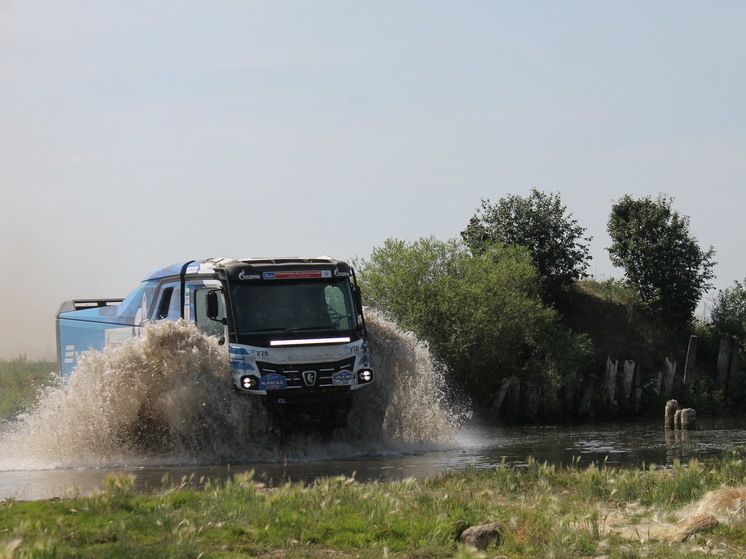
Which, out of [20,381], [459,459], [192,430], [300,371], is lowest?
[20,381]

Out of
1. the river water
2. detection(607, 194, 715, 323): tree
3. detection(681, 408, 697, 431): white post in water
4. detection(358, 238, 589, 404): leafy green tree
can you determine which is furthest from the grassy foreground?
detection(607, 194, 715, 323): tree

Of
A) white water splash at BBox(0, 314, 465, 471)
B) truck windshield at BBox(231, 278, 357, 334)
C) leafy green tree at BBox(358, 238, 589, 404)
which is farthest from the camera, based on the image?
leafy green tree at BBox(358, 238, 589, 404)

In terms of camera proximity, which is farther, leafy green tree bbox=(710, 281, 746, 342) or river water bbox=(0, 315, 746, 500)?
leafy green tree bbox=(710, 281, 746, 342)

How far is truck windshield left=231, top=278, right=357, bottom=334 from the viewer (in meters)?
20.2

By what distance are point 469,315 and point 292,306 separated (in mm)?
16856

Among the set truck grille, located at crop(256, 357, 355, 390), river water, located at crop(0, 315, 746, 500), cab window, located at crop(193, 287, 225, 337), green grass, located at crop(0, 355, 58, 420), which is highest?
cab window, located at crop(193, 287, 225, 337)

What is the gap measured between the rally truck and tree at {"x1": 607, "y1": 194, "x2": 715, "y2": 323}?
30.2 meters

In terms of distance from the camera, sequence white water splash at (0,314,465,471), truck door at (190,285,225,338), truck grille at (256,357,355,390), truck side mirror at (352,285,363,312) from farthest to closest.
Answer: truck side mirror at (352,285,363,312) → truck door at (190,285,225,338) → white water splash at (0,314,465,471) → truck grille at (256,357,355,390)

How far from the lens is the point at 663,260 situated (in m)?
48.8

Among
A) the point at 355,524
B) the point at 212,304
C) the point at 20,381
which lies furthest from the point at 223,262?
the point at 20,381

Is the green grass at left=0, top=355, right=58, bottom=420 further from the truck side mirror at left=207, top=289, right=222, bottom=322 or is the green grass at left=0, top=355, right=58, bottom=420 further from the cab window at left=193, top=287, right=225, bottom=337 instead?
the truck side mirror at left=207, top=289, right=222, bottom=322

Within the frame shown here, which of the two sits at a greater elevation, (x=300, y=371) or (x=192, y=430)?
(x=300, y=371)

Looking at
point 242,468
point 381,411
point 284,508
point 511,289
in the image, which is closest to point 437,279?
point 511,289

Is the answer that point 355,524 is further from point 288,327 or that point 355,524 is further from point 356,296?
point 356,296
